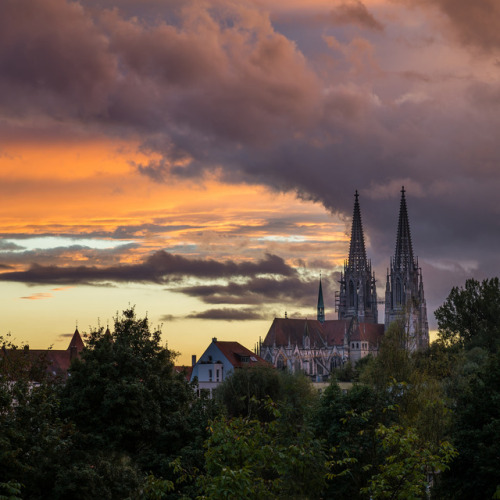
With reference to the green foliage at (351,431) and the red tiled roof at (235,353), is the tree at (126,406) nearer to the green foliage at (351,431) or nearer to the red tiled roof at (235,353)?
the green foliage at (351,431)

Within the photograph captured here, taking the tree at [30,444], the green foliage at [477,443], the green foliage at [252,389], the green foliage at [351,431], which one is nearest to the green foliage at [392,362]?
the green foliage at [252,389]

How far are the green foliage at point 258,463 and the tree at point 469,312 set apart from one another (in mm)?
93434

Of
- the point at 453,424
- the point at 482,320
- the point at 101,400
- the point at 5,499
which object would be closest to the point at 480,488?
the point at 453,424

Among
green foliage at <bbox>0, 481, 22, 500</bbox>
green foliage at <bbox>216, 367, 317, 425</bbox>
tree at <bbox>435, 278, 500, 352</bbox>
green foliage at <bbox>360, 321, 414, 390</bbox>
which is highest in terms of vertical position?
tree at <bbox>435, 278, 500, 352</bbox>

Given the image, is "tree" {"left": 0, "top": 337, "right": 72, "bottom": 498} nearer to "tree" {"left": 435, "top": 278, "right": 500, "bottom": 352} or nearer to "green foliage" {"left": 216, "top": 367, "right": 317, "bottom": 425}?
"green foliage" {"left": 216, "top": 367, "right": 317, "bottom": 425}

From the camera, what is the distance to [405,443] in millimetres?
24078

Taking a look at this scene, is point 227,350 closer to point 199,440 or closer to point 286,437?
point 199,440

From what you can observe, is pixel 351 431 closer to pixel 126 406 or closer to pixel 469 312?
pixel 126 406

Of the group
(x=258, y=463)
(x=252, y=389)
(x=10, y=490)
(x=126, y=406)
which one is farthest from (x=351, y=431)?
(x=252, y=389)

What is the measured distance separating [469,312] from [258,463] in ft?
331

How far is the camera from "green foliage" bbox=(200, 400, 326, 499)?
2227 cm

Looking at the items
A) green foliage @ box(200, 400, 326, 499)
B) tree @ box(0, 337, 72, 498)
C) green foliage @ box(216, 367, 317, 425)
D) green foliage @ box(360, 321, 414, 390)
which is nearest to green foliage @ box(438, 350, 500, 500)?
green foliage @ box(200, 400, 326, 499)

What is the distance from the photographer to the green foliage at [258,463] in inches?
877

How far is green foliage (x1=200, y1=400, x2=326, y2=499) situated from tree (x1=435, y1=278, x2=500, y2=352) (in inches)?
3679
